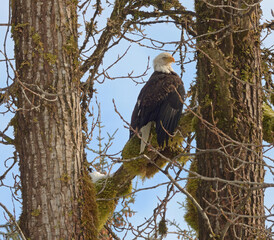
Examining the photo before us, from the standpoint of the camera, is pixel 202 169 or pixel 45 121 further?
pixel 202 169

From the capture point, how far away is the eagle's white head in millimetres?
6723

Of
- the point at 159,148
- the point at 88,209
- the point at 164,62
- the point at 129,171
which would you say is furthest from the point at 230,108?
the point at 164,62

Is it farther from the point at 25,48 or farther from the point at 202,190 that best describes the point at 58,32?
the point at 202,190

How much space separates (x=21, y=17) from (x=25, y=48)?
336 mm

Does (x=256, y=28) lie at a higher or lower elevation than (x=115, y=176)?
higher

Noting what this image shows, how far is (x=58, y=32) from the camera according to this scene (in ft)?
14.6

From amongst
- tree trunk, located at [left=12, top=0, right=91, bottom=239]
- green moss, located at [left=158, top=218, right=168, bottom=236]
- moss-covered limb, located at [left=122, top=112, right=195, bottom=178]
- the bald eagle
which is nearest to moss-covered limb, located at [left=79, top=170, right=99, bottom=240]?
tree trunk, located at [left=12, top=0, right=91, bottom=239]

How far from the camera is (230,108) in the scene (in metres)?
4.49

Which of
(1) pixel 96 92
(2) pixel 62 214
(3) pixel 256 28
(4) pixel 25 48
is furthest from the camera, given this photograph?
(1) pixel 96 92

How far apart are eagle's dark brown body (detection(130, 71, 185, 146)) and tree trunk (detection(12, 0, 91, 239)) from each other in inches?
58.7

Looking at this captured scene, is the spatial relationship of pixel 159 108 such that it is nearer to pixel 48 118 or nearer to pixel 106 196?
pixel 106 196

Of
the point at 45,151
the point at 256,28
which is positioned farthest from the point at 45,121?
the point at 256,28

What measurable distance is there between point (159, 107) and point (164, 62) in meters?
1.19

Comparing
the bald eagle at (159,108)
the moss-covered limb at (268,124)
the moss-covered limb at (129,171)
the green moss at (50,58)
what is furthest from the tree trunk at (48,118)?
the moss-covered limb at (268,124)
